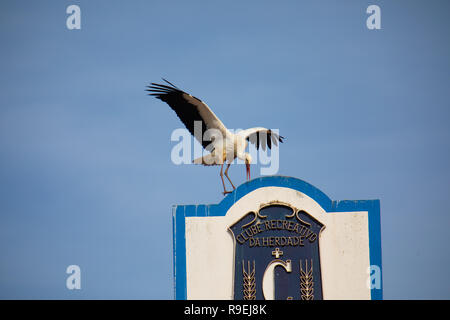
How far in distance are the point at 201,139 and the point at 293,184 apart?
3.37 metres

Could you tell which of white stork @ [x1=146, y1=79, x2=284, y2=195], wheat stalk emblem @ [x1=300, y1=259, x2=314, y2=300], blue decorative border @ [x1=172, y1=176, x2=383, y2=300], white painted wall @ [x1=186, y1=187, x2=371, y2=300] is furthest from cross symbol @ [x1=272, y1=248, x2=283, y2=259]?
white stork @ [x1=146, y1=79, x2=284, y2=195]

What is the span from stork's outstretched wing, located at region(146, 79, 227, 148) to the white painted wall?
2.82 meters

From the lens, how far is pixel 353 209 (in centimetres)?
1240

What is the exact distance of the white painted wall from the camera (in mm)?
12125

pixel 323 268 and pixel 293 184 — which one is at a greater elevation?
pixel 293 184

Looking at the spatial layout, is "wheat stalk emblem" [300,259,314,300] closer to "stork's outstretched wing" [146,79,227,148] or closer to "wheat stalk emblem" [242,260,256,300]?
"wheat stalk emblem" [242,260,256,300]

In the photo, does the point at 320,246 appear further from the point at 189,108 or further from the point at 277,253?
the point at 189,108

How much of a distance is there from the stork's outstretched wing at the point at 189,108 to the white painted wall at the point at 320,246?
2821mm

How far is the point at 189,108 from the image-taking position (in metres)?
14.9
